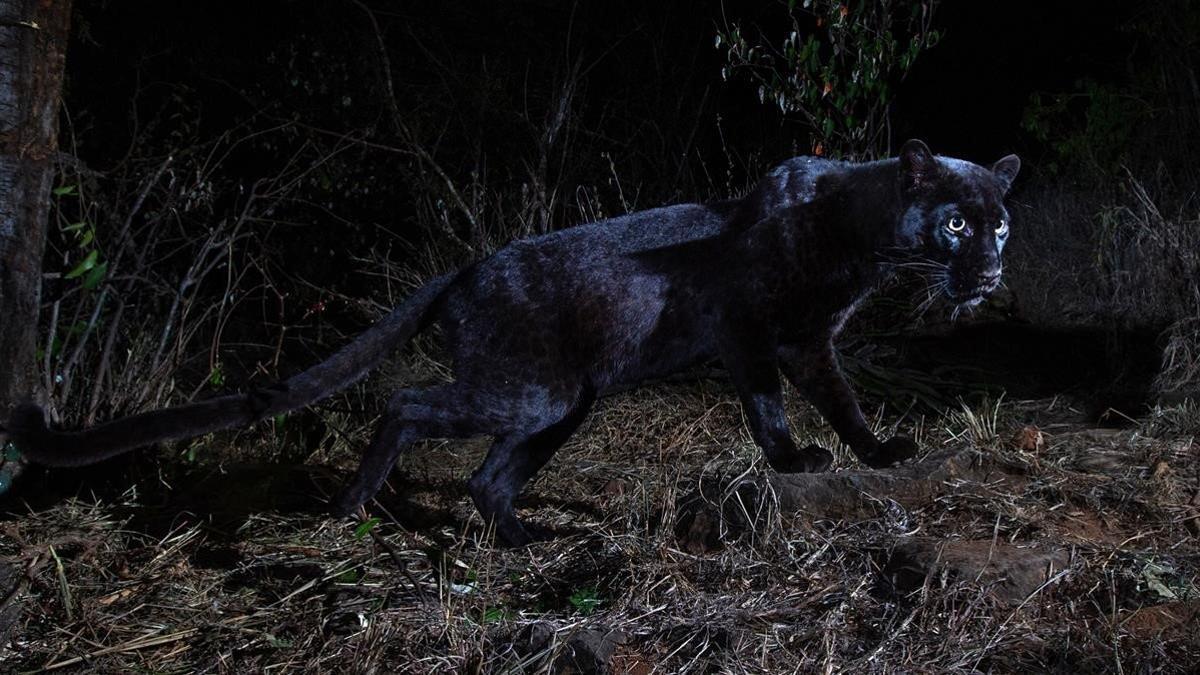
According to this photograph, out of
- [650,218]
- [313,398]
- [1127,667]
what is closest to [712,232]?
[650,218]

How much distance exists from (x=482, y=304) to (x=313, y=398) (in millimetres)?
724

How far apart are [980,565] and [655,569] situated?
99 centimetres

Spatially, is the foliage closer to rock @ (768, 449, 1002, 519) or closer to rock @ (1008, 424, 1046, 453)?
rock @ (1008, 424, 1046, 453)

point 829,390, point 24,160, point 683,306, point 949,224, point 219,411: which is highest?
point 24,160

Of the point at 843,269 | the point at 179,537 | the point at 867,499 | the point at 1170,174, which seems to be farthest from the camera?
the point at 1170,174

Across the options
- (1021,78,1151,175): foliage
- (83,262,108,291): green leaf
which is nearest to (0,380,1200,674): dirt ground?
(83,262,108,291): green leaf

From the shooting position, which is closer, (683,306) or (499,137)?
(683,306)

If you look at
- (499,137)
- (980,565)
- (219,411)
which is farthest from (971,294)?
(499,137)

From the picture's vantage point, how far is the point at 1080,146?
34.6ft

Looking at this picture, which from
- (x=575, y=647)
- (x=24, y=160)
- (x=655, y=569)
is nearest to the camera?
(x=575, y=647)

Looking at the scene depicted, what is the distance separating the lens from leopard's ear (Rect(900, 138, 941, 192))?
412 cm

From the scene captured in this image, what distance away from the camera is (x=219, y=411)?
11.7 ft

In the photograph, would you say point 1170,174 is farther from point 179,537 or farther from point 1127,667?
point 179,537

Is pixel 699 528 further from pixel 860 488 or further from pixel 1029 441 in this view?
pixel 1029 441
